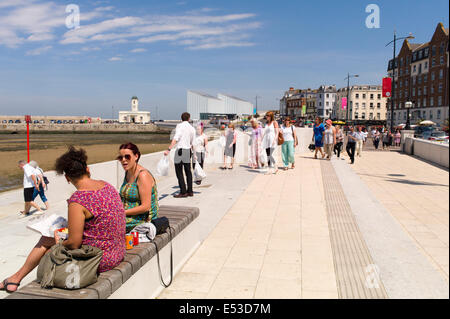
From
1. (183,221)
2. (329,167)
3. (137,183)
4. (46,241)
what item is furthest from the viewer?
(329,167)

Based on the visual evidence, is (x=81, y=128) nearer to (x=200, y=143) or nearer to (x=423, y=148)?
(x=423, y=148)

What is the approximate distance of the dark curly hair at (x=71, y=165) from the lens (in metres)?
2.92

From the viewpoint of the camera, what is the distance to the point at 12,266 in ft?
15.3

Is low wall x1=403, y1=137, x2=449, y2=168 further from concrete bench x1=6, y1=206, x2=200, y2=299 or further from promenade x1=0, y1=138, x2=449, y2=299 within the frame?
concrete bench x1=6, y1=206, x2=200, y2=299

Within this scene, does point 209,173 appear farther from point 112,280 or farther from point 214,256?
point 112,280

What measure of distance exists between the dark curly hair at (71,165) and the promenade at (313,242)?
4.91ft

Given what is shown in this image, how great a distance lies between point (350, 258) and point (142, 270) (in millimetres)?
2443

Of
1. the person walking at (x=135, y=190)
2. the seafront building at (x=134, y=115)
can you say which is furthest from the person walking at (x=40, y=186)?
the seafront building at (x=134, y=115)

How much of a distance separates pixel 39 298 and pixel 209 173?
9.77 m

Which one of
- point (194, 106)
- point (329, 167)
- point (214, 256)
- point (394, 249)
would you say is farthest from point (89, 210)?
point (329, 167)

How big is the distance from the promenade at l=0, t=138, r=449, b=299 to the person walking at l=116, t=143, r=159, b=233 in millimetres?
767

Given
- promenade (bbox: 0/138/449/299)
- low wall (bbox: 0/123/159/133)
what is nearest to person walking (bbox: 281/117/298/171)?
promenade (bbox: 0/138/449/299)

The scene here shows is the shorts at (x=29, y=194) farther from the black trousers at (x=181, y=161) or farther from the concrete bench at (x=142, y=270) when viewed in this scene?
the concrete bench at (x=142, y=270)

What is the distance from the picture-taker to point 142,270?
11.0 ft
